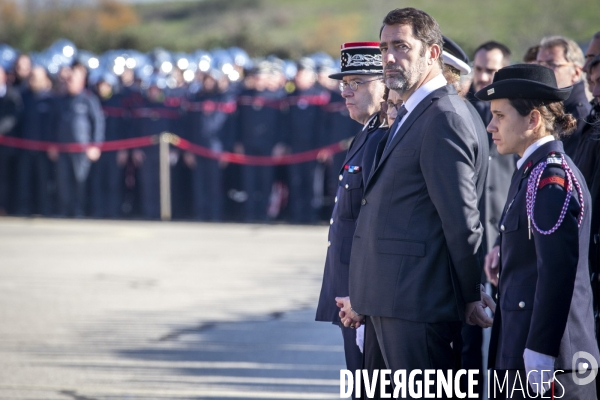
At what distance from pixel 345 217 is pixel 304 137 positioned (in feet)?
32.7

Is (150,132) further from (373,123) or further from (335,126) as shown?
(373,123)

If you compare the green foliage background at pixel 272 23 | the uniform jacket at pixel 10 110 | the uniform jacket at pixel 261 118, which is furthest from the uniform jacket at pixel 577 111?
the green foliage background at pixel 272 23

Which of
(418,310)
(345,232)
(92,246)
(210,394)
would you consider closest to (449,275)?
(418,310)

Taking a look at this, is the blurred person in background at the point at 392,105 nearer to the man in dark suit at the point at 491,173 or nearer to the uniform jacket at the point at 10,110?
the man in dark suit at the point at 491,173

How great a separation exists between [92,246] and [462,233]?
963 centimetres

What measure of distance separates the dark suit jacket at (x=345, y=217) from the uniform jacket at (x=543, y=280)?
2.98ft

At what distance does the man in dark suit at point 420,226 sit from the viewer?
12.3 ft

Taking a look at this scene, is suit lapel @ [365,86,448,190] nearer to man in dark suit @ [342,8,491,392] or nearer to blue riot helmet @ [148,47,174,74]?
man in dark suit @ [342,8,491,392]

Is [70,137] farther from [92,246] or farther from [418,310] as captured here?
[418,310]

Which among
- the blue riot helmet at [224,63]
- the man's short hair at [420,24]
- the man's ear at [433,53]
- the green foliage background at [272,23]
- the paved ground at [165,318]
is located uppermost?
the green foliage background at [272,23]

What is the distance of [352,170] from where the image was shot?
15.0ft

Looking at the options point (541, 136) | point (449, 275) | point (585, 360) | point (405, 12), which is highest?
point (405, 12)

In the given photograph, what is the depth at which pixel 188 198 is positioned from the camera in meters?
15.6

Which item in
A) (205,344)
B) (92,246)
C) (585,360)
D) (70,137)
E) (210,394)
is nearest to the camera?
(585,360)
